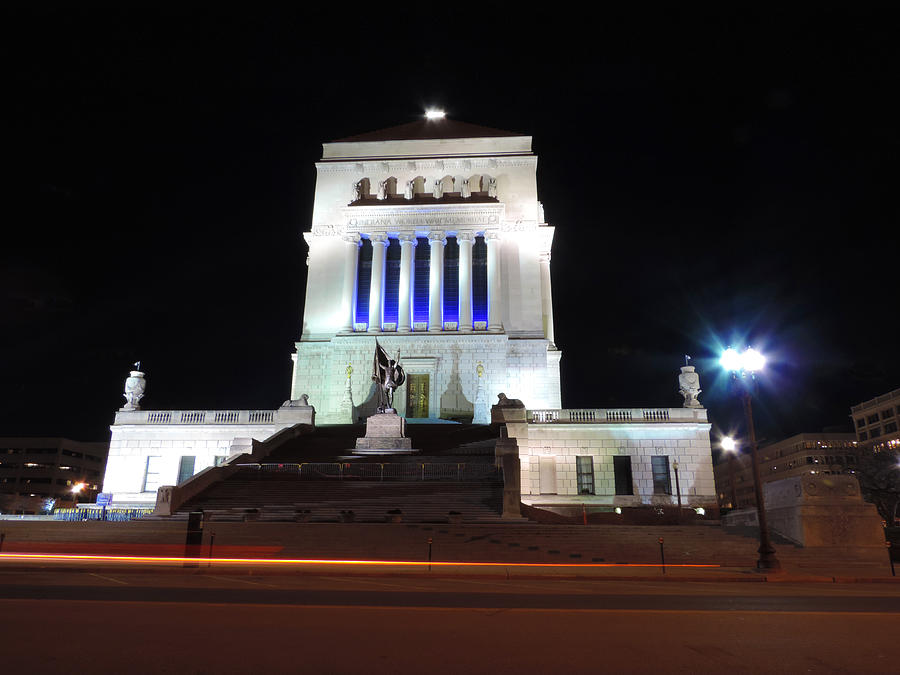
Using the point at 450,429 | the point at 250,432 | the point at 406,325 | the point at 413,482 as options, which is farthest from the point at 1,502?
the point at 413,482

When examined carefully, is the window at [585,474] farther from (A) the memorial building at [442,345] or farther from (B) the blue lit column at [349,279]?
(B) the blue lit column at [349,279]

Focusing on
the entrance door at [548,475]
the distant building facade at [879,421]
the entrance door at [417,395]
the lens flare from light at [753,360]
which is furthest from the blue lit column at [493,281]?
the distant building facade at [879,421]

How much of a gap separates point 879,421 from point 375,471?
108 meters

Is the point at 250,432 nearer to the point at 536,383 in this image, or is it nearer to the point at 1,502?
the point at 536,383

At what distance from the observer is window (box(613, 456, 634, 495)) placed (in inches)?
1453

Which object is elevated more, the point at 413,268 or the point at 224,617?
the point at 413,268

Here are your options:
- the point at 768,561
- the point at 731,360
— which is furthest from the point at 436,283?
the point at 768,561

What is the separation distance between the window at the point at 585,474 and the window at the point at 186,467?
23.8m

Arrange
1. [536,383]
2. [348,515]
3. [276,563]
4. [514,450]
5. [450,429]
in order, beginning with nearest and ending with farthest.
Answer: [276,563] → [348,515] → [514,450] → [450,429] → [536,383]

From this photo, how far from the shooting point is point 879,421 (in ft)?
348

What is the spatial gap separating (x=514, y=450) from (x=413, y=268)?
26.1 meters

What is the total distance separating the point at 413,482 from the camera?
28.4 metres

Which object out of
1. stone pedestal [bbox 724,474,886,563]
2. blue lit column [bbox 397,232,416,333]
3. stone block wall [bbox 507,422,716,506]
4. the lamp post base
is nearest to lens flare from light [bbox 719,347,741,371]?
stone pedestal [bbox 724,474,886,563]

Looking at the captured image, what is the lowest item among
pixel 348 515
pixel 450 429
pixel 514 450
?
pixel 348 515
